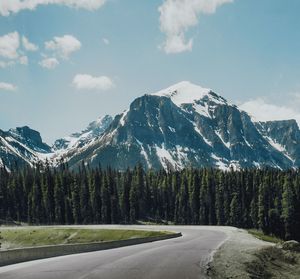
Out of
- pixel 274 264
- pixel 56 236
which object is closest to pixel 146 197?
pixel 56 236

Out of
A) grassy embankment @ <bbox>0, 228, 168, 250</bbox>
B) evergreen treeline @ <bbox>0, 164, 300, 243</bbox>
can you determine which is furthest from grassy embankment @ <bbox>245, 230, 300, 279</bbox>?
evergreen treeline @ <bbox>0, 164, 300, 243</bbox>

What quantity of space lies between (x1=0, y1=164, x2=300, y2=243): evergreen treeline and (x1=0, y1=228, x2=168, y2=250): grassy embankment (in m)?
43.5

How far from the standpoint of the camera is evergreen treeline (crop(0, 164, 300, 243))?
136250 mm

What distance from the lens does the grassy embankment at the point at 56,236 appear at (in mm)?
89250

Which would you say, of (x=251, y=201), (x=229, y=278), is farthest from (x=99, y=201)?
(x=229, y=278)

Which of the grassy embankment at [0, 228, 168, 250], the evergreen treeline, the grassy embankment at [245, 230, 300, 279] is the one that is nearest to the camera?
the grassy embankment at [245, 230, 300, 279]

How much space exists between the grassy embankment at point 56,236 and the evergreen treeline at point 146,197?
4349cm

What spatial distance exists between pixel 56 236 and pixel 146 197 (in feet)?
209

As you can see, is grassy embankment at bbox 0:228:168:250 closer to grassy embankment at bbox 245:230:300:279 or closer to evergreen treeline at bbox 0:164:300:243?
evergreen treeline at bbox 0:164:300:243

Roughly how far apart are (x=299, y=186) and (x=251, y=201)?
43.4 ft

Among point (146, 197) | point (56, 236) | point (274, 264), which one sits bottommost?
point (274, 264)

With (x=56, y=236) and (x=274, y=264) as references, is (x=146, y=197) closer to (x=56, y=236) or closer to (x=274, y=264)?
(x=56, y=236)

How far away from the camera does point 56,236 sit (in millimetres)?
100375

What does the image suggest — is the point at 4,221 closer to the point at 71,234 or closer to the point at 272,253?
the point at 71,234
